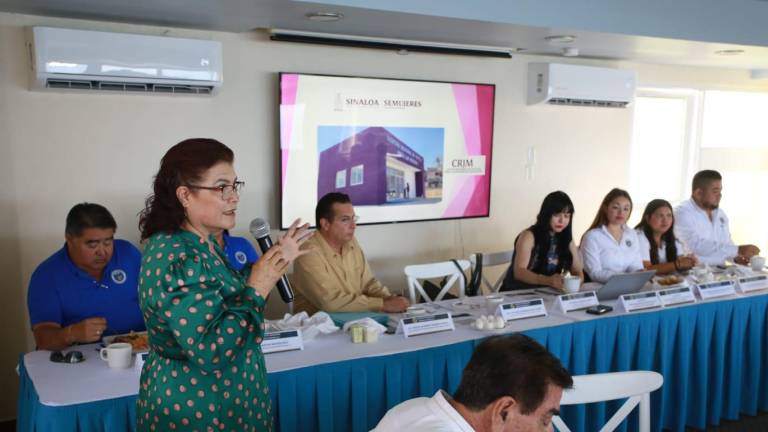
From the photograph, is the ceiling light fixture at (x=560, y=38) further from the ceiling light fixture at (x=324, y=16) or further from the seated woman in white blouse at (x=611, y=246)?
the ceiling light fixture at (x=324, y=16)

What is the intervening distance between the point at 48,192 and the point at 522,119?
3.24 metres

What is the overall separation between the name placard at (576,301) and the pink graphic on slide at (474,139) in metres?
1.70

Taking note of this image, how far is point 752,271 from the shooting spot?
374 centimetres

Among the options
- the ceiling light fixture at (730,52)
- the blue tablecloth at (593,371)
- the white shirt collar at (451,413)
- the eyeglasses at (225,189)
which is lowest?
the blue tablecloth at (593,371)

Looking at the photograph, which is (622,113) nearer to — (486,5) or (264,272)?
(486,5)

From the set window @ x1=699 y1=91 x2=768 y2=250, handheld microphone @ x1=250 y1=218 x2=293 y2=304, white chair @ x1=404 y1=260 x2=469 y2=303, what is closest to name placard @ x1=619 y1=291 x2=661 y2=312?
white chair @ x1=404 y1=260 x2=469 y2=303

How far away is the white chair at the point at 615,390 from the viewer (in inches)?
76.0

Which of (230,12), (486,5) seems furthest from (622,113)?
(230,12)

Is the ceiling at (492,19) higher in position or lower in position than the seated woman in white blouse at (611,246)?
higher

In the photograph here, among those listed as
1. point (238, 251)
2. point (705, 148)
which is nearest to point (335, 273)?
point (238, 251)

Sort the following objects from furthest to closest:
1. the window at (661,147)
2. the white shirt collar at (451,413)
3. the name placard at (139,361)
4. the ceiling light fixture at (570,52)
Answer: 1. the window at (661,147)
2. the ceiling light fixture at (570,52)
3. the name placard at (139,361)
4. the white shirt collar at (451,413)

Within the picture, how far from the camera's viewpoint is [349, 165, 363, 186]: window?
4202 mm

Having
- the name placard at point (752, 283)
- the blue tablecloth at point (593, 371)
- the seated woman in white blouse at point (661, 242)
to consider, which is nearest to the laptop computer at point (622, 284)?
the blue tablecloth at point (593, 371)

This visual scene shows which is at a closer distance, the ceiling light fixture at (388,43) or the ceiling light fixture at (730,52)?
the ceiling light fixture at (388,43)
